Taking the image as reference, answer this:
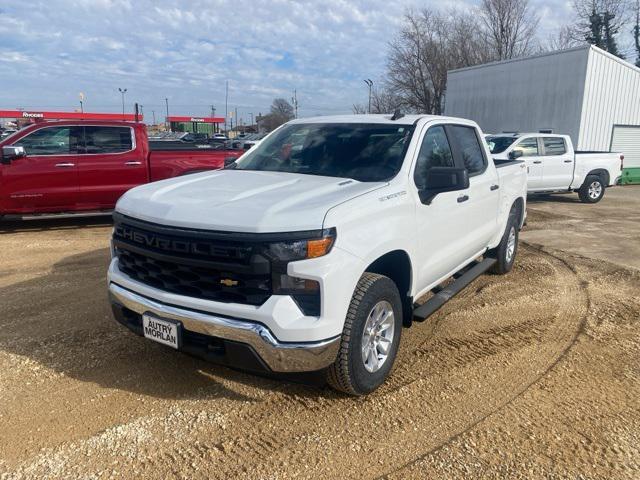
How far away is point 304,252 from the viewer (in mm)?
2775

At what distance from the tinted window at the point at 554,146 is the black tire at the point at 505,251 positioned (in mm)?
7974

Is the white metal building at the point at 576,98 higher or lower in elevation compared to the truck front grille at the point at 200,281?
higher

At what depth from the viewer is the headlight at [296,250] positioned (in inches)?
109

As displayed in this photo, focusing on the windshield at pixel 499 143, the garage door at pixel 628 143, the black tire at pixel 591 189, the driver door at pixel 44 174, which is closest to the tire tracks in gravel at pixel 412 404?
the driver door at pixel 44 174

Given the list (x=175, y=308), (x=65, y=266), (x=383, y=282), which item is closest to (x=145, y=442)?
(x=175, y=308)

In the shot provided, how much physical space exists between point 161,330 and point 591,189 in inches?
558

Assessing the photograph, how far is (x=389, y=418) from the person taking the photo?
3.18 metres

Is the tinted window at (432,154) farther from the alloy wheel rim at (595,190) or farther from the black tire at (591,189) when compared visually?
the alloy wheel rim at (595,190)

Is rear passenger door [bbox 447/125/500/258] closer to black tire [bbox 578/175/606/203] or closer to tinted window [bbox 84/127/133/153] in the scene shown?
tinted window [bbox 84/127/133/153]

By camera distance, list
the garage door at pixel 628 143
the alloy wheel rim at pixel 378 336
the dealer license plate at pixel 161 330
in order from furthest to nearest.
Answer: the garage door at pixel 628 143, the alloy wheel rim at pixel 378 336, the dealer license plate at pixel 161 330

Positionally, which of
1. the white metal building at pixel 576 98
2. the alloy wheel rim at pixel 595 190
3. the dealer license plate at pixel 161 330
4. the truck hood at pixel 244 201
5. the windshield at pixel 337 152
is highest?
the white metal building at pixel 576 98

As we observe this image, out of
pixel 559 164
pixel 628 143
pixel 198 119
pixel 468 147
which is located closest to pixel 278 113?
pixel 198 119

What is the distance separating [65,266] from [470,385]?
5222mm

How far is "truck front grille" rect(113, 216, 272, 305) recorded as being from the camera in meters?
2.80
